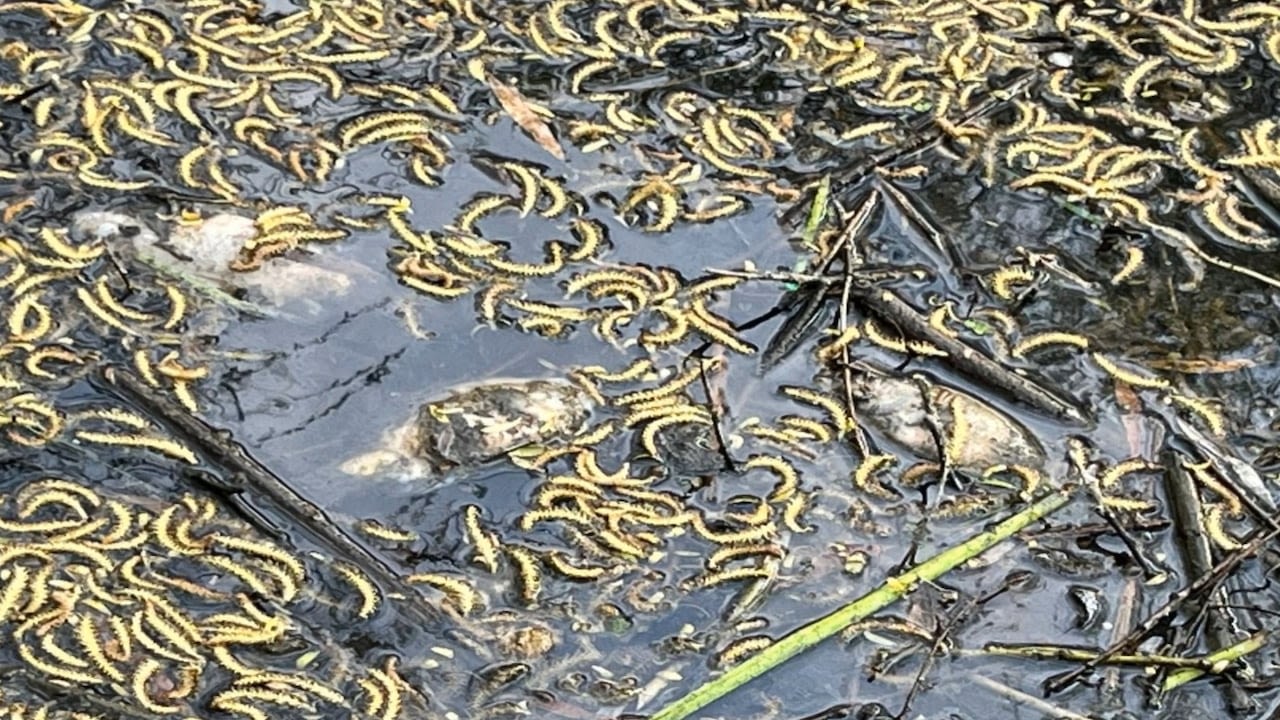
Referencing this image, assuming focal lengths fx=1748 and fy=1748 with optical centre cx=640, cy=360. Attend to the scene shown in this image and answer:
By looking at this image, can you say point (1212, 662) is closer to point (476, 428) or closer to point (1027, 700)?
point (1027, 700)

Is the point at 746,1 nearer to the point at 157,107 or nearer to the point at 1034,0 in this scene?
the point at 1034,0

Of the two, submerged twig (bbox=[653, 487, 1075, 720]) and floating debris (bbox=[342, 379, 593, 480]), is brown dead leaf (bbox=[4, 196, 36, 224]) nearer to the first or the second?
floating debris (bbox=[342, 379, 593, 480])

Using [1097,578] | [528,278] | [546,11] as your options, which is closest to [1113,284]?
[1097,578]

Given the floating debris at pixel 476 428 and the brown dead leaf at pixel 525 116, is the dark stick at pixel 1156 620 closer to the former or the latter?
the floating debris at pixel 476 428

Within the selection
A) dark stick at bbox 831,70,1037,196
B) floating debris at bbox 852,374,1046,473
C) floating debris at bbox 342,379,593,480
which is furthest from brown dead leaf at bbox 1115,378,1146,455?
floating debris at bbox 342,379,593,480

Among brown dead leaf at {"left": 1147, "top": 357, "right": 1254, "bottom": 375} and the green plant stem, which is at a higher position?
brown dead leaf at {"left": 1147, "top": 357, "right": 1254, "bottom": 375}
